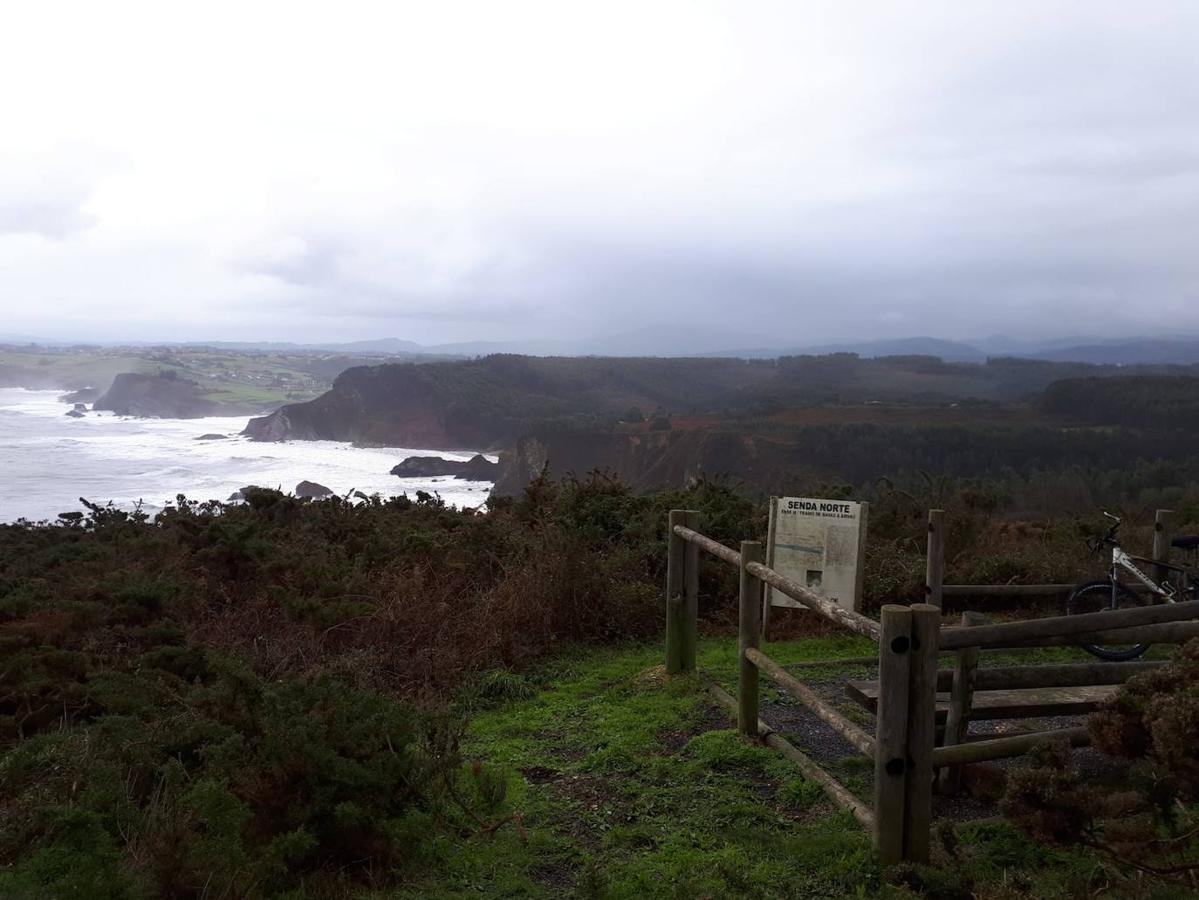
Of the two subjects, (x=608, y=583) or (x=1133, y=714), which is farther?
(x=608, y=583)

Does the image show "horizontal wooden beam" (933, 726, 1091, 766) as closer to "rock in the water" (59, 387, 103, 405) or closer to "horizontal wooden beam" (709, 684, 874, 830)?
"horizontal wooden beam" (709, 684, 874, 830)

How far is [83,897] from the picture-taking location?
3.05 metres

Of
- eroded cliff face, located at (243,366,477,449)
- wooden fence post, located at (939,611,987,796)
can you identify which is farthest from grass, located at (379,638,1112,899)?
eroded cliff face, located at (243,366,477,449)

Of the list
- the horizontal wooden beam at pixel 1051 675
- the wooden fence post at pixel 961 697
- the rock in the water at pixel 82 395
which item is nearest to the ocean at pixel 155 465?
the rock in the water at pixel 82 395

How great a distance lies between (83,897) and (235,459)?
46780 mm

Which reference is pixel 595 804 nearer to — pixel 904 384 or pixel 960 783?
pixel 960 783

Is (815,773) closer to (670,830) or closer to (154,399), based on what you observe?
(670,830)

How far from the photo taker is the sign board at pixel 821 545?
737cm

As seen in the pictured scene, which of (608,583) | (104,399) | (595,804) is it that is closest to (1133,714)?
(595,804)

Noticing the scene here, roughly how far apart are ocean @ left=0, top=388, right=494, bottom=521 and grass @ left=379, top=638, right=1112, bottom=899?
19.2 metres

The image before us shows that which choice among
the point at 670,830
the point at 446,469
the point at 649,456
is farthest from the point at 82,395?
the point at 670,830

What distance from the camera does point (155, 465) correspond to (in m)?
43.2

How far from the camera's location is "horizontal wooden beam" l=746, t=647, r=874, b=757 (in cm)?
406

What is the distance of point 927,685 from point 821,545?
3.94m
